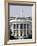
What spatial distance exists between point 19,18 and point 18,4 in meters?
0.30

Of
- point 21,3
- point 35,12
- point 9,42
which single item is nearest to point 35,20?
point 35,12

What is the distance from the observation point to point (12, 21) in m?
1.82

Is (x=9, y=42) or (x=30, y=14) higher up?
(x=30, y=14)

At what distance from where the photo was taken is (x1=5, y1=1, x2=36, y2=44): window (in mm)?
1808

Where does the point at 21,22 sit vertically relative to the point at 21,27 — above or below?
above

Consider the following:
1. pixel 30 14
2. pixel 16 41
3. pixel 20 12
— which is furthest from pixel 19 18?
pixel 16 41

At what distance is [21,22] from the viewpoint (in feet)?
6.01

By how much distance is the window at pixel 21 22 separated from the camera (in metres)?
1.81

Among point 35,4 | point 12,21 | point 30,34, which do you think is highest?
point 35,4
